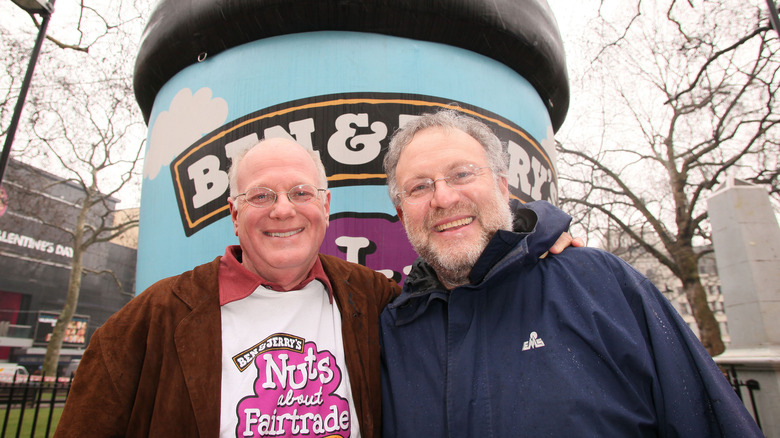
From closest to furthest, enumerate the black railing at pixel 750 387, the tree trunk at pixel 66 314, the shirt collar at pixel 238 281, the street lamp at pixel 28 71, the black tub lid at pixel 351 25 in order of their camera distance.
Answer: the shirt collar at pixel 238 281, the black tub lid at pixel 351 25, the street lamp at pixel 28 71, the black railing at pixel 750 387, the tree trunk at pixel 66 314

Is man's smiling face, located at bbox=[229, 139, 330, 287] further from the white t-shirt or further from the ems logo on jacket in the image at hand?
the ems logo on jacket

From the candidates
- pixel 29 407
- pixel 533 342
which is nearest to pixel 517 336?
pixel 533 342

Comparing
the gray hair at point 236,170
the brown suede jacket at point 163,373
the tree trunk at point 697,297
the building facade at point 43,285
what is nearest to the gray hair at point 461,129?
the gray hair at point 236,170

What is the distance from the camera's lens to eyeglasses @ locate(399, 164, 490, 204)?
6.41ft

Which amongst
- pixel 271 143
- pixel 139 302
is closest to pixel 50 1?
pixel 271 143

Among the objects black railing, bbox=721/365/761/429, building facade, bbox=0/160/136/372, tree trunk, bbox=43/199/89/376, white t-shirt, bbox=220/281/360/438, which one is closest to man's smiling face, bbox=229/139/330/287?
white t-shirt, bbox=220/281/360/438

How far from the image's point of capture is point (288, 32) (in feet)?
12.5

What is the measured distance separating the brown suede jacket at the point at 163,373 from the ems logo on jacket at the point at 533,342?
59 cm

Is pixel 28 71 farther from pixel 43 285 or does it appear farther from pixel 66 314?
pixel 43 285

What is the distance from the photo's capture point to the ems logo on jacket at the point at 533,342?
155cm

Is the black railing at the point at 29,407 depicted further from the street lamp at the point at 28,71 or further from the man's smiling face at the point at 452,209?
the man's smiling face at the point at 452,209

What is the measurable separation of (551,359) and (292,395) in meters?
0.88

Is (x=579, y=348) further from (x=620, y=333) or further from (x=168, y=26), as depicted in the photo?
(x=168, y=26)

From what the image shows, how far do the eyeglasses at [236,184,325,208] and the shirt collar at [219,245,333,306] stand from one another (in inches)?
9.7
